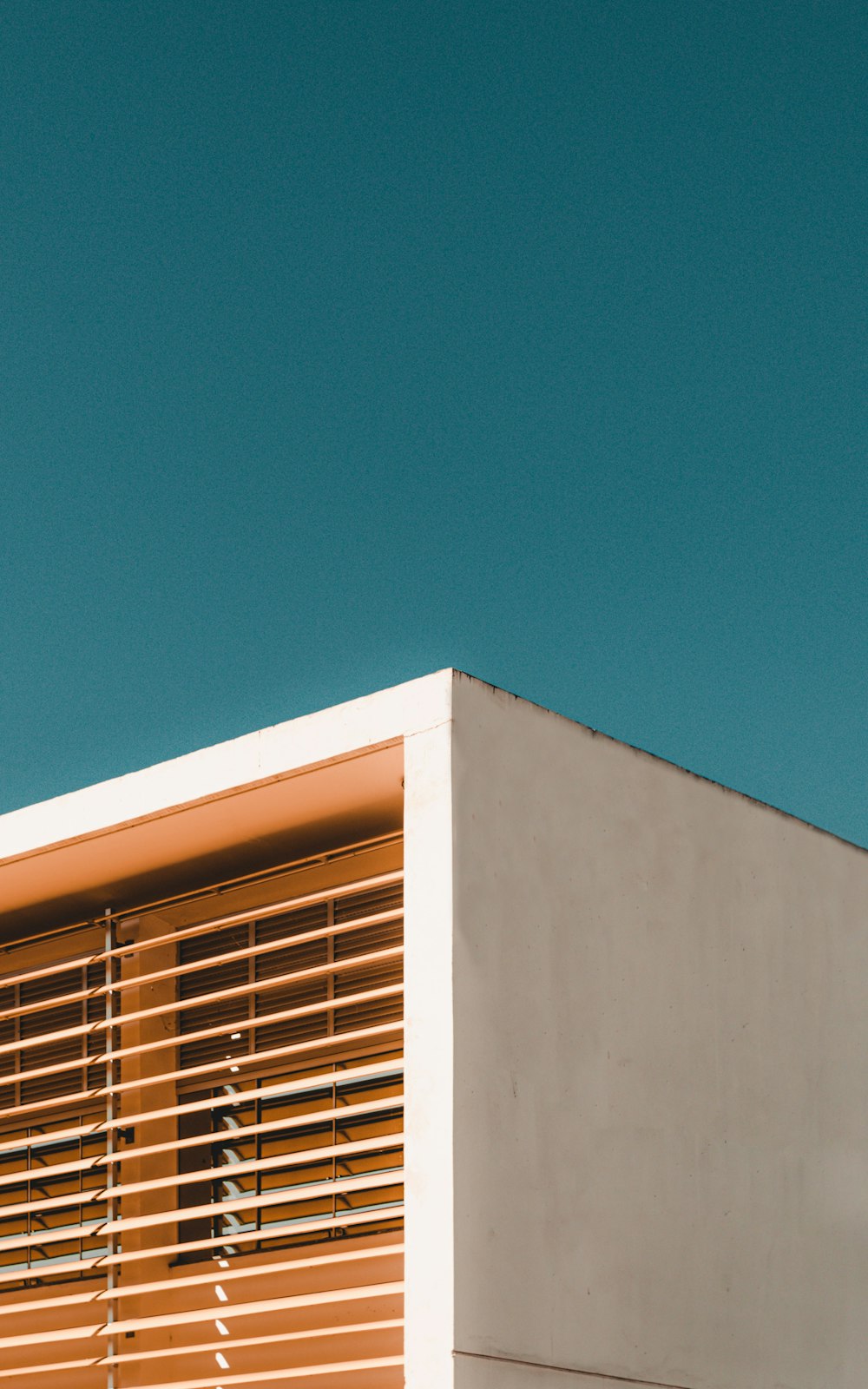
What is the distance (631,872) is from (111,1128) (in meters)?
2.79

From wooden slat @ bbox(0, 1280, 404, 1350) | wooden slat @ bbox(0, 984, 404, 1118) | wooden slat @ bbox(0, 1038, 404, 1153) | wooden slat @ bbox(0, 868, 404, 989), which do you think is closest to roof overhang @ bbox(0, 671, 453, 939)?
wooden slat @ bbox(0, 868, 404, 989)

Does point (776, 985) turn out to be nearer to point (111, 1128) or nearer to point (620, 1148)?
point (620, 1148)

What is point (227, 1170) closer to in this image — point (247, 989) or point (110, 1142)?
point (247, 989)

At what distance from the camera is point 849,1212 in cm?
873

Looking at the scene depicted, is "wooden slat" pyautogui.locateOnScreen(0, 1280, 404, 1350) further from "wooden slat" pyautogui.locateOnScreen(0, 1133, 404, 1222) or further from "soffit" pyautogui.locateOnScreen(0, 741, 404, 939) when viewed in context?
"soffit" pyautogui.locateOnScreen(0, 741, 404, 939)

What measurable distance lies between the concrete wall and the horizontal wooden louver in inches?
23.5

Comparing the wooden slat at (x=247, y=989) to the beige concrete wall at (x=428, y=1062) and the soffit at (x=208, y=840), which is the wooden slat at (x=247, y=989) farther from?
the soffit at (x=208, y=840)

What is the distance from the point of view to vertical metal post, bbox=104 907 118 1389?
27.8 ft

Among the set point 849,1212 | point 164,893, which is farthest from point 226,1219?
point 849,1212

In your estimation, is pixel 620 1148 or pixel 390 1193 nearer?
pixel 620 1148

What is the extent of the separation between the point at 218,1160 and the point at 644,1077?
266 centimetres

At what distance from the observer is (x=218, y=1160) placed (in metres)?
9.32

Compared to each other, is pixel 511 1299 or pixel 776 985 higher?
pixel 776 985

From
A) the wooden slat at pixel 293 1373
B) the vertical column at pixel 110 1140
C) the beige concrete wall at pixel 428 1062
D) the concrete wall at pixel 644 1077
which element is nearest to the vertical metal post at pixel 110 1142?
the vertical column at pixel 110 1140
